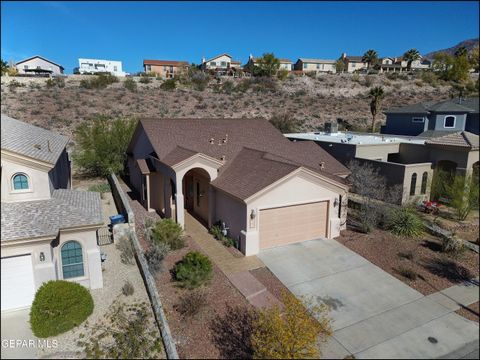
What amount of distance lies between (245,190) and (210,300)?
537 cm

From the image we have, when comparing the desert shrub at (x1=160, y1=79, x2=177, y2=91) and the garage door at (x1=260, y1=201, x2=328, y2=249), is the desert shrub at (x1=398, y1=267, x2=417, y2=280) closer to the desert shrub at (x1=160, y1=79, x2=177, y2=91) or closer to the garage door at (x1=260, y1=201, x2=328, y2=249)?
the garage door at (x1=260, y1=201, x2=328, y2=249)

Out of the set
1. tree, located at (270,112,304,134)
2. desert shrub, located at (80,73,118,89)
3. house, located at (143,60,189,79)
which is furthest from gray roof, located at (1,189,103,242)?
house, located at (143,60,189,79)

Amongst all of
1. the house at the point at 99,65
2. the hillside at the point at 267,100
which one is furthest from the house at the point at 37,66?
the hillside at the point at 267,100

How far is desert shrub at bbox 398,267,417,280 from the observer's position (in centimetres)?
1135

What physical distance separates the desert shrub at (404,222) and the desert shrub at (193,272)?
30.8 ft

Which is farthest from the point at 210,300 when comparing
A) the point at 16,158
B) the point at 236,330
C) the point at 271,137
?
the point at 271,137

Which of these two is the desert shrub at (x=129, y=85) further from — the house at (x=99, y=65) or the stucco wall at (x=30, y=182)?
the stucco wall at (x=30, y=182)

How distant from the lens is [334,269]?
13.1 m

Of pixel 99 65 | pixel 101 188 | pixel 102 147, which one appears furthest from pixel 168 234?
pixel 102 147

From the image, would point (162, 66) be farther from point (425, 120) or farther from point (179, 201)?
point (179, 201)

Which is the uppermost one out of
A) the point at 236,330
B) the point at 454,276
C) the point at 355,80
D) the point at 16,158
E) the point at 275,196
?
the point at 355,80

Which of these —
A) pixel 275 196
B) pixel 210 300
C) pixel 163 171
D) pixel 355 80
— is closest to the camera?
pixel 210 300

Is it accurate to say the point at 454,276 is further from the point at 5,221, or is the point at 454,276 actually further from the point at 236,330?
the point at 5,221

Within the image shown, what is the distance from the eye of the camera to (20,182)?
8.27 metres
